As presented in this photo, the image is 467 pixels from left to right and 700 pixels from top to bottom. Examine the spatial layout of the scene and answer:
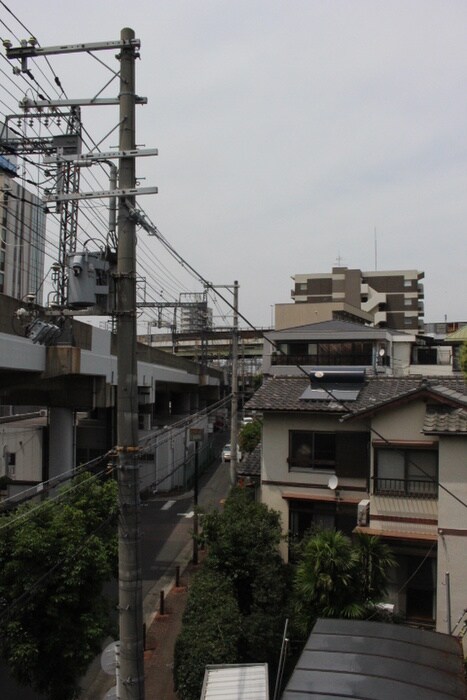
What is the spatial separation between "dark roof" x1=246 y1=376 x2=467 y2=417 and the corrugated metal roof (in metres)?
7.15

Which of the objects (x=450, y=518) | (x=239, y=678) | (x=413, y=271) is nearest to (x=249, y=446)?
(x=450, y=518)

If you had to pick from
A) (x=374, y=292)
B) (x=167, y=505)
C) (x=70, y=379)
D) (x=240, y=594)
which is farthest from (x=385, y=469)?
(x=374, y=292)

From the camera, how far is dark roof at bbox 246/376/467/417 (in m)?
15.9

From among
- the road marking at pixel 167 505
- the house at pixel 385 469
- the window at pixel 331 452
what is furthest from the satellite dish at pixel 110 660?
the road marking at pixel 167 505

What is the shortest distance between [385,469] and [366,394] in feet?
9.84

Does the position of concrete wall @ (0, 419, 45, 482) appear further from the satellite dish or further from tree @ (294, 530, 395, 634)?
the satellite dish

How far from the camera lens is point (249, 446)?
4334 cm

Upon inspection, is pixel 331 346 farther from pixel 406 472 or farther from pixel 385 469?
pixel 406 472

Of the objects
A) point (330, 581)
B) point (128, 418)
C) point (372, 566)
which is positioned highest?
point (128, 418)

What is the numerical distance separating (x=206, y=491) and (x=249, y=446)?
5873mm

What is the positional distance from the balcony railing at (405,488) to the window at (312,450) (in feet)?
5.96

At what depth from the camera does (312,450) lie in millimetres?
17953

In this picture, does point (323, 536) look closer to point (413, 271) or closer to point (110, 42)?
point (110, 42)

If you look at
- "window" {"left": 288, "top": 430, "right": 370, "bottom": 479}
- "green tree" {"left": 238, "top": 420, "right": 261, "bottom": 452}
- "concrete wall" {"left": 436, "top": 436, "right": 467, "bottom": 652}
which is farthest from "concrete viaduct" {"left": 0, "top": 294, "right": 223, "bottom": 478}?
"concrete wall" {"left": 436, "top": 436, "right": 467, "bottom": 652}
